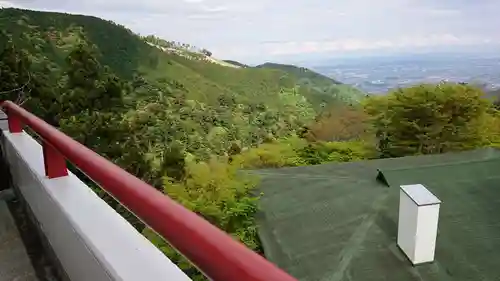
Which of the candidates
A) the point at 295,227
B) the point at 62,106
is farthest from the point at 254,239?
the point at 62,106

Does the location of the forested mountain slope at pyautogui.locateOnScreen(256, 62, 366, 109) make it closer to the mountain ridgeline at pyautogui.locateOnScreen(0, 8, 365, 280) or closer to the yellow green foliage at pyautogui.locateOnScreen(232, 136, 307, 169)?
the mountain ridgeline at pyautogui.locateOnScreen(0, 8, 365, 280)

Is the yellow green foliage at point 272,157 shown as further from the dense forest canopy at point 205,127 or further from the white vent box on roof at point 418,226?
the white vent box on roof at point 418,226

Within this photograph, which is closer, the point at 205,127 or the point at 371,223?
the point at 371,223

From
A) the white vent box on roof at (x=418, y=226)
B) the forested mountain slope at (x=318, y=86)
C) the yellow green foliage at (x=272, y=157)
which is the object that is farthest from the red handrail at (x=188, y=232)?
the forested mountain slope at (x=318, y=86)

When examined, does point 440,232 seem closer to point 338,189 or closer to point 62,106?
point 338,189

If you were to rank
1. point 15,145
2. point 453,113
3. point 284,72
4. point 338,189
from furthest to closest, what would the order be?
point 284,72 → point 453,113 → point 338,189 → point 15,145

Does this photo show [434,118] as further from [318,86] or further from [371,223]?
[318,86]

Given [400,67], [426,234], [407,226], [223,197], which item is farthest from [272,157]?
[400,67]
